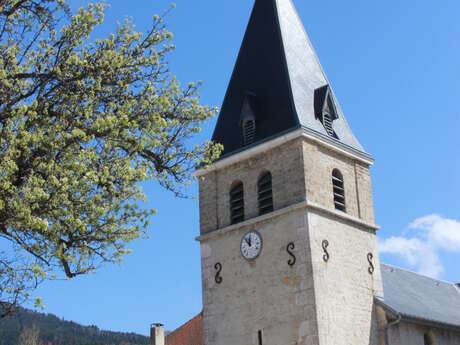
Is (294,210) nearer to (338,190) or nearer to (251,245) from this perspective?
(251,245)

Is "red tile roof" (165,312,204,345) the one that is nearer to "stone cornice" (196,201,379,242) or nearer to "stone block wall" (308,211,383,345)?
"stone cornice" (196,201,379,242)

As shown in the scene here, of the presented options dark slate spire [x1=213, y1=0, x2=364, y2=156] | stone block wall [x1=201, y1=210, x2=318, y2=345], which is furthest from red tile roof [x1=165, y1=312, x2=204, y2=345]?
dark slate spire [x1=213, y1=0, x2=364, y2=156]

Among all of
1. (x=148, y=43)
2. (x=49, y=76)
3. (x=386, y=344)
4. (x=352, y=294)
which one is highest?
(x=148, y=43)

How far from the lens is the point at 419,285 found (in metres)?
23.3

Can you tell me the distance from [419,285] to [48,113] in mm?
17190

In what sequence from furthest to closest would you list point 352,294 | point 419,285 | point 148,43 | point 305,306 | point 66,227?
point 419,285
point 352,294
point 305,306
point 148,43
point 66,227

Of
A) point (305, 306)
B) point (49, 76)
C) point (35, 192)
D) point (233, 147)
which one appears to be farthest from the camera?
point (233, 147)

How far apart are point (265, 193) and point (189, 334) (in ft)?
38.9

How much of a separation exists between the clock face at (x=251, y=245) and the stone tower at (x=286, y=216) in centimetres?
3

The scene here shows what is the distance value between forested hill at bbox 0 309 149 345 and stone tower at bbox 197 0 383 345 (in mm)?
55848

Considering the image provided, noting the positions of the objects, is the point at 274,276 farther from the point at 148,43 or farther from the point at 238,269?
the point at 148,43

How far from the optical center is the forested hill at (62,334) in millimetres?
80738

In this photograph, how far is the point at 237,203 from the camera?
60.9 feet

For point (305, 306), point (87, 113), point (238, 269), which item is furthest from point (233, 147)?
point (87, 113)
